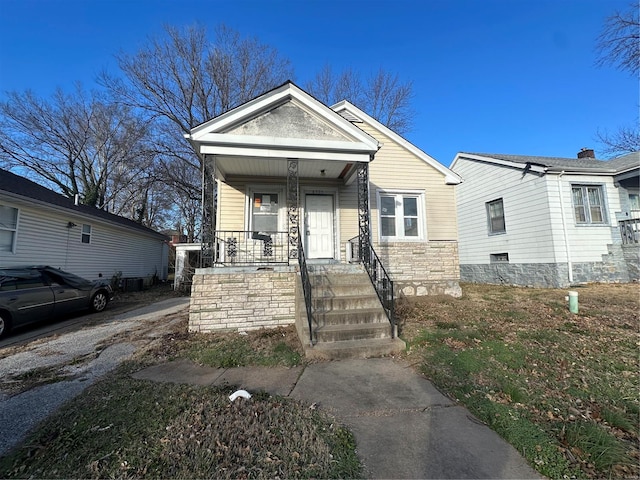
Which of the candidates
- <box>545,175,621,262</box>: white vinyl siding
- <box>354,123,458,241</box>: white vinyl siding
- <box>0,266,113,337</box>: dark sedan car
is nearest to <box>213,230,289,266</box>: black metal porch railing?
<box>354,123,458,241</box>: white vinyl siding

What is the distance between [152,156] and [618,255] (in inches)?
917

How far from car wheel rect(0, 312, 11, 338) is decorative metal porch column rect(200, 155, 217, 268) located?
4186mm

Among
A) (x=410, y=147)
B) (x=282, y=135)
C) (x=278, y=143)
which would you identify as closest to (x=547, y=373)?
(x=278, y=143)

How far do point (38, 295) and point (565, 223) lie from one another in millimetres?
16482

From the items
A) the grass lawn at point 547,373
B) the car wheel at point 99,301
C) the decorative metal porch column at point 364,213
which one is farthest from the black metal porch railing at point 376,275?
the car wheel at point 99,301

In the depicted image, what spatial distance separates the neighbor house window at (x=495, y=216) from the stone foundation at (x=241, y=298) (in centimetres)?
1092

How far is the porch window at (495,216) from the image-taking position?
12477 mm

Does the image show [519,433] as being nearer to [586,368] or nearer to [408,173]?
[586,368]

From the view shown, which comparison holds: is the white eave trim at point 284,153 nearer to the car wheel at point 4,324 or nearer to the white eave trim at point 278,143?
the white eave trim at point 278,143

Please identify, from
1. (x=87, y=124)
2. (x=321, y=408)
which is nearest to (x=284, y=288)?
(x=321, y=408)

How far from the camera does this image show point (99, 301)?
28.8 feet

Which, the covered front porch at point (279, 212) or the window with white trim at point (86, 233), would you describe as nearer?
the covered front porch at point (279, 212)

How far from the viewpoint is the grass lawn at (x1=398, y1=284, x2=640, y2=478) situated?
224cm

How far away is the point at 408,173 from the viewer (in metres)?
9.31
